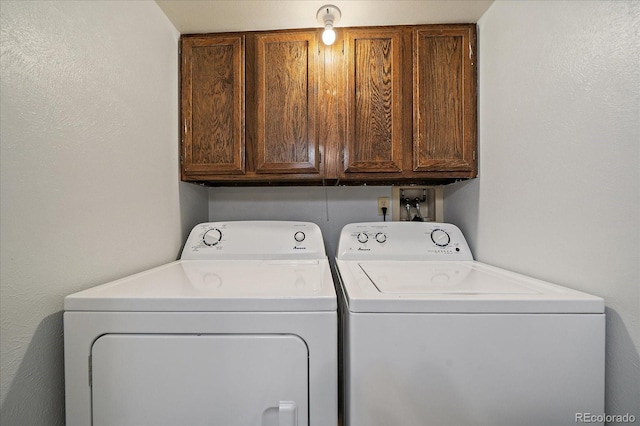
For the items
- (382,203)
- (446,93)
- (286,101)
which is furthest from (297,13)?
(382,203)

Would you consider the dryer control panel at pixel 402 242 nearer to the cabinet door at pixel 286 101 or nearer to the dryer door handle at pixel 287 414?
the cabinet door at pixel 286 101

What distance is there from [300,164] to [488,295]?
0.94 m

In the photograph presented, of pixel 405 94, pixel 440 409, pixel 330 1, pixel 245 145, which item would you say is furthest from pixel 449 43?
pixel 440 409

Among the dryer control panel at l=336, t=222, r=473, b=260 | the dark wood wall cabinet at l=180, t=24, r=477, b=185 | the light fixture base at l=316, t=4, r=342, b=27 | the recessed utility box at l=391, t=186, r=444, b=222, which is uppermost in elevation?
the light fixture base at l=316, t=4, r=342, b=27

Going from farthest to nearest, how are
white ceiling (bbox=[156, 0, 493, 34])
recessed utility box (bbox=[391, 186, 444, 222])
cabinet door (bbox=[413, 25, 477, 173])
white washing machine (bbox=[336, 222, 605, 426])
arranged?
recessed utility box (bbox=[391, 186, 444, 222]), cabinet door (bbox=[413, 25, 477, 173]), white ceiling (bbox=[156, 0, 493, 34]), white washing machine (bbox=[336, 222, 605, 426])

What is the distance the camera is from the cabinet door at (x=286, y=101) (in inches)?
49.7

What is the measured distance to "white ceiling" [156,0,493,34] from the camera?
111 cm

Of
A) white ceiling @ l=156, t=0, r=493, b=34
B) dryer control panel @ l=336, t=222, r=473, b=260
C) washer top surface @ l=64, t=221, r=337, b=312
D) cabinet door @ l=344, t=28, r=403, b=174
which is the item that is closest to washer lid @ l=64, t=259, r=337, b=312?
washer top surface @ l=64, t=221, r=337, b=312

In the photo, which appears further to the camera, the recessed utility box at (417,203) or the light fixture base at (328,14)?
the recessed utility box at (417,203)

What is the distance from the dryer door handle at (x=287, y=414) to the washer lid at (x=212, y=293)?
244 millimetres

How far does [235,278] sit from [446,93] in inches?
50.9

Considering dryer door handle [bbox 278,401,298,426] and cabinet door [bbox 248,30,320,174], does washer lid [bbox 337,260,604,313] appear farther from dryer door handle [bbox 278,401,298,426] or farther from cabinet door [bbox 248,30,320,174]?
cabinet door [bbox 248,30,320,174]

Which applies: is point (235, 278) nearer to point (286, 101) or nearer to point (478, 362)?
point (478, 362)

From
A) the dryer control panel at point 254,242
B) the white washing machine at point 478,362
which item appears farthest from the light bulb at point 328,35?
the white washing machine at point 478,362
